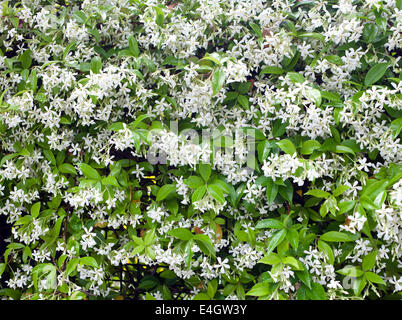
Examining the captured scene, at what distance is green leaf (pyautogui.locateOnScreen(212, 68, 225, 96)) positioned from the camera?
1.30m

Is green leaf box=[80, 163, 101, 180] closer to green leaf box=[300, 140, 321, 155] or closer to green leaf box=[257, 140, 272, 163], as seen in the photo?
green leaf box=[257, 140, 272, 163]

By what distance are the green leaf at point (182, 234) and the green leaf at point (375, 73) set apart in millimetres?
864

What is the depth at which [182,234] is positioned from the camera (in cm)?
136

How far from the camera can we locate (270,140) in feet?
4.64

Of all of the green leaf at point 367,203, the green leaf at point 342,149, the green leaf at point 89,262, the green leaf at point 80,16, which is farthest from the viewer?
the green leaf at point 80,16

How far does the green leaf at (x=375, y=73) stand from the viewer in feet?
4.33

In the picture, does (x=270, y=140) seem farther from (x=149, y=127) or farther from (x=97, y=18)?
(x=97, y=18)

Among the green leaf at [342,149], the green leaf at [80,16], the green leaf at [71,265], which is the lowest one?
the green leaf at [71,265]

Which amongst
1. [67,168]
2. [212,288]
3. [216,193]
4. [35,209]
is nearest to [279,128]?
[216,193]

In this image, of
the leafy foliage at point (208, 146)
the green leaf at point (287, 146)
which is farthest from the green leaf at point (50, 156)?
the green leaf at point (287, 146)

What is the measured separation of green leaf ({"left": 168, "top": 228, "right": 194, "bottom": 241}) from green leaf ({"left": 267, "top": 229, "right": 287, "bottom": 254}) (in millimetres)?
293

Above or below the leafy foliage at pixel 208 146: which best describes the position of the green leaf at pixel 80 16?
above

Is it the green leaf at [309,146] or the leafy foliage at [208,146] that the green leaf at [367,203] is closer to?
the leafy foliage at [208,146]

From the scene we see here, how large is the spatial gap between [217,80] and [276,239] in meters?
0.61
